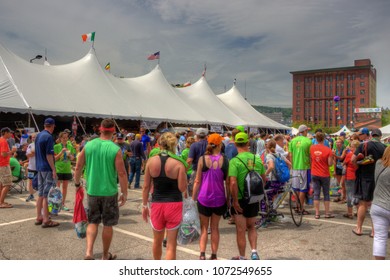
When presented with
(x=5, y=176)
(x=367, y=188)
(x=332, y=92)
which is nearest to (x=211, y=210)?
(x=367, y=188)

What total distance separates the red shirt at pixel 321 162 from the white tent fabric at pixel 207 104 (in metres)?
18.5

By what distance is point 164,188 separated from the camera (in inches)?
135

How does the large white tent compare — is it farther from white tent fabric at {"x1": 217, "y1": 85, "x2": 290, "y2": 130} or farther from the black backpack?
the black backpack

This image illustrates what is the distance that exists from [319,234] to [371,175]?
1.28 metres

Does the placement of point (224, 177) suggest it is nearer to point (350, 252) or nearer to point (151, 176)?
point (151, 176)

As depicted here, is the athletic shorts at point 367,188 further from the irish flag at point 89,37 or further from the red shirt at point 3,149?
the irish flag at point 89,37

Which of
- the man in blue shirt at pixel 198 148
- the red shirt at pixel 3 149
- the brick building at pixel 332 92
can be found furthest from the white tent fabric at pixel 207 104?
the brick building at pixel 332 92

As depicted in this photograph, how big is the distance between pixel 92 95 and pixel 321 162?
1552 cm

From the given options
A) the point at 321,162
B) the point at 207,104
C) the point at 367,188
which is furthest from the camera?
the point at 207,104

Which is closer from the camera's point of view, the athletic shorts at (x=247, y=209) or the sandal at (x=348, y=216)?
the athletic shorts at (x=247, y=209)

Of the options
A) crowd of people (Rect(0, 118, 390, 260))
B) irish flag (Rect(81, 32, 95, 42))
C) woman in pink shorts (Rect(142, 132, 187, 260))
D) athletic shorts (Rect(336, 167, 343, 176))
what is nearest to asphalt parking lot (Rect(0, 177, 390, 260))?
crowd of people (Rect(0, 118, 390, 260))

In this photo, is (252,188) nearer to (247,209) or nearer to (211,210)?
(247,209)

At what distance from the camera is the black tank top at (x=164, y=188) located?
11.2 feet

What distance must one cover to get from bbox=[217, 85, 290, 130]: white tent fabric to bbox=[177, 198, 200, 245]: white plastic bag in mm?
27262
